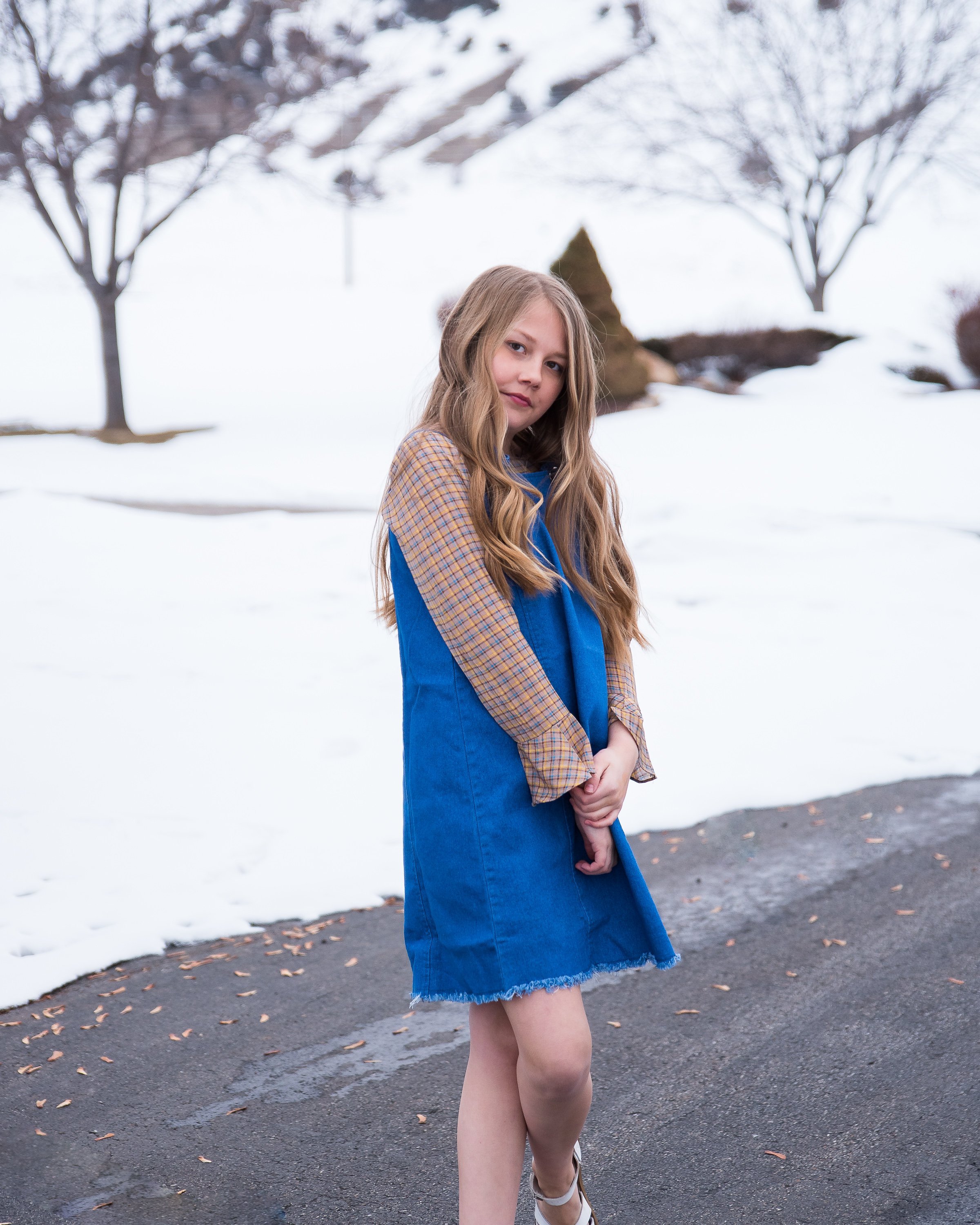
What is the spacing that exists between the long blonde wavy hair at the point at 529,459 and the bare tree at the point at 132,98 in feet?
47.1

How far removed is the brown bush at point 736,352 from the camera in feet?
58.6

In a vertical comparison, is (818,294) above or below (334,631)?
above

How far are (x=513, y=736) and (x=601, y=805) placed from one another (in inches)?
7.6

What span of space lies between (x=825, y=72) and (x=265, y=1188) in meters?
24.9

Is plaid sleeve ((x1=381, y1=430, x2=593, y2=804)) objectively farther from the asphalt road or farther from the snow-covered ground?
the asphalt road

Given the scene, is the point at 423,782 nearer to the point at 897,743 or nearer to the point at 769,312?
the point at 897,743

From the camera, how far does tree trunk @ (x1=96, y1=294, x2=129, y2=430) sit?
1664cm

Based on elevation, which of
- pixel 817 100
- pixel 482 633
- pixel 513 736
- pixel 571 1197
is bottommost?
pixel 571 1197

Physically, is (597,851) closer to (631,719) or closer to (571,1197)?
(631,719)

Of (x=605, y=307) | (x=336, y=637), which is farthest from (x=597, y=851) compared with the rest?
(x=605, y=307)

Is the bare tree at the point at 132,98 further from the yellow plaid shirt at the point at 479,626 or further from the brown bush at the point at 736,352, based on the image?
the yellow plaid shirt at the point at 479,626

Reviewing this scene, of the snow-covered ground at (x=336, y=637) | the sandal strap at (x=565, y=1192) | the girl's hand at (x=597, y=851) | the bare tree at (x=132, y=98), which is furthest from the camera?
the bare tree at (x=132, y=98)

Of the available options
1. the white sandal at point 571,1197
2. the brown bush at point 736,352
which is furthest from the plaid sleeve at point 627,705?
the brown bush at point 736,352

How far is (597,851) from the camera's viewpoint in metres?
1.87
